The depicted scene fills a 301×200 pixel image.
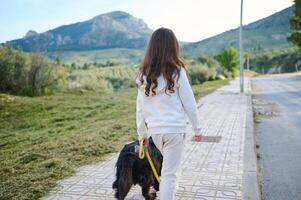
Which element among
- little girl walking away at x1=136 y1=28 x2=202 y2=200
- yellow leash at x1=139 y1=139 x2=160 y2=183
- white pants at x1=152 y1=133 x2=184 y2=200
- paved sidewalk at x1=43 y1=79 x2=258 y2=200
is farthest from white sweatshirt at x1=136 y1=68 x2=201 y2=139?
paved sidewalk at x1=43 y1=79 x2=258 y2=200

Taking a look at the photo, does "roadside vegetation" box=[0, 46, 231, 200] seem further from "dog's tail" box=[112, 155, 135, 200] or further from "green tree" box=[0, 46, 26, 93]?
"dog's tail" box=[112, 155, 135, 200]

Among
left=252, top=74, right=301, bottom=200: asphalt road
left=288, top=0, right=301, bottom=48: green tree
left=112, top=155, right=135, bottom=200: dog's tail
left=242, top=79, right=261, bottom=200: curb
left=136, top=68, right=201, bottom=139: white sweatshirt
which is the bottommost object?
left=252, top=74, right=301, bottom=200: asphalt road

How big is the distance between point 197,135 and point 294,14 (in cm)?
4091

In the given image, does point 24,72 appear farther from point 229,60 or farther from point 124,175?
point 229,60

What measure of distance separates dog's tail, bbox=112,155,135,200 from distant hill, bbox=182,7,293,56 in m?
146

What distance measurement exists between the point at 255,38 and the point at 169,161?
171 meters

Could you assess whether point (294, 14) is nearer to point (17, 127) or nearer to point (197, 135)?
point (17, 127)

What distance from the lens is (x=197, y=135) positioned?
13.5 ft

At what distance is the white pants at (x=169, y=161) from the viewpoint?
13.2 feet

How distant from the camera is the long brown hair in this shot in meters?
3.88

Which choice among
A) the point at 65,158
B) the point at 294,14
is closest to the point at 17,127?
the point at 65,158

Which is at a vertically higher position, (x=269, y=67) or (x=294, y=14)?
(x=294, y=14)

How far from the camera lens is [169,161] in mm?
4070

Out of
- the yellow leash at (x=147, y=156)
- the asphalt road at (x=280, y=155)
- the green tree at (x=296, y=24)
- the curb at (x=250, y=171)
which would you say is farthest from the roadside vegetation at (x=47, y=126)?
the green tree at (x=296, y=24)
